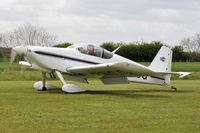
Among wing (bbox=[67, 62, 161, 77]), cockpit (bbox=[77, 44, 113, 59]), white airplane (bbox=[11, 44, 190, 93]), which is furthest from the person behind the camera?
cockpit (bbox=[77, 44, 113, 59])

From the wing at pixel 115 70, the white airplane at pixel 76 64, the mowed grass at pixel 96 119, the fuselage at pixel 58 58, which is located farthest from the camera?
the fuselage at pixel 58 58

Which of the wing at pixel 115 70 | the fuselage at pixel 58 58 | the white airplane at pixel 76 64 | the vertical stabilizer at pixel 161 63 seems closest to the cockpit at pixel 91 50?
the white airplane at pixel 76 64

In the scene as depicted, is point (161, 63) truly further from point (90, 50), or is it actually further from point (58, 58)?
point (58, 58)

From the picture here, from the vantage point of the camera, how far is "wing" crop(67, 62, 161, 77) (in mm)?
11525

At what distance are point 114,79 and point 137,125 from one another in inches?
304

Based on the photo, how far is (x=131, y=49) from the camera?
2266 inches

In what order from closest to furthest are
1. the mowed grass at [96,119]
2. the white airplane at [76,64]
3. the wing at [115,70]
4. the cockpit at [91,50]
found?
the mowed grass at [96,119], the wing at [115,70], the white airplane at [76,64], the cockpit at [91,50]

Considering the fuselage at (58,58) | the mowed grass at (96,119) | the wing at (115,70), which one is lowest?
the mowed grass at (96,119)

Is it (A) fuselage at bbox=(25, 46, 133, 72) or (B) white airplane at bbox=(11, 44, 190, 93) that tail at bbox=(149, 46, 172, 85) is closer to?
(B) white airplane at bbox=(11, 44, 190, 93)

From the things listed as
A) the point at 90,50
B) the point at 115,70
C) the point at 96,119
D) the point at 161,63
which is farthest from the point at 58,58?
the point at 96,119

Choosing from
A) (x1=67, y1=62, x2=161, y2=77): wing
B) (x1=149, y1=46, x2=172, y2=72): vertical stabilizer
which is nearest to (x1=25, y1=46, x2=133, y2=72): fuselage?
(x1=67, y1=62, x2=161, y2=77): wing

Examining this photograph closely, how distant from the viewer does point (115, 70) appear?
12.3 meters

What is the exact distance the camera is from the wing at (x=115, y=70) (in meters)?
11.5

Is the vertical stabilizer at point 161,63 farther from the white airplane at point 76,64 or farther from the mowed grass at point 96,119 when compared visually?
→ the mowed grass at point 96,119
